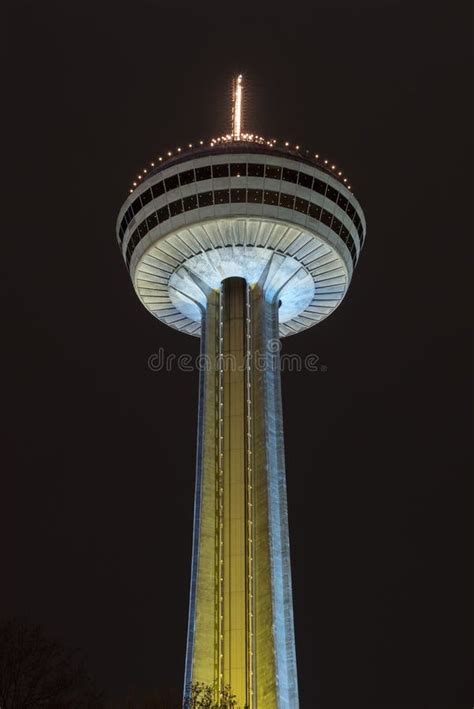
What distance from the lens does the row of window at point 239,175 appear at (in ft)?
202

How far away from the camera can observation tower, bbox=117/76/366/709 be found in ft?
178

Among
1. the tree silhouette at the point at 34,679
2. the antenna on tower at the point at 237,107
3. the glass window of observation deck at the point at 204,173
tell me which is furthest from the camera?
the antenna on tower at the point at 237,107

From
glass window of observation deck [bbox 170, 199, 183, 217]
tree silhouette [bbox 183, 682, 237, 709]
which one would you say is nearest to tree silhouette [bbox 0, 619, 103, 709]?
tree silhouette [bbox 183, 682, 237, 709]

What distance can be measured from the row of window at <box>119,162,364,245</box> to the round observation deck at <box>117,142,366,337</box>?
0.06 m

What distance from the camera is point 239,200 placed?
61531 millimetres

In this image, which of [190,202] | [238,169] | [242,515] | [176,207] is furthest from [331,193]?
[242,515]

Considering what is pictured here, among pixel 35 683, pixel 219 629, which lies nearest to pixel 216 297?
pixel 219 629

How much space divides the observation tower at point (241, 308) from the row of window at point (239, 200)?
0.22 feet

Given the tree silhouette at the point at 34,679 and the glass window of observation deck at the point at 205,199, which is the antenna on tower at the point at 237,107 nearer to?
the glass window of observation deck at the point at 205,199

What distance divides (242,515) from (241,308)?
14628 millimetres

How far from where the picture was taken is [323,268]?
66.4 m

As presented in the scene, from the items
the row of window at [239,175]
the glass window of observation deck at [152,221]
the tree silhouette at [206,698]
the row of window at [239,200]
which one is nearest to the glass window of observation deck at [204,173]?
the row of window at [239,175]

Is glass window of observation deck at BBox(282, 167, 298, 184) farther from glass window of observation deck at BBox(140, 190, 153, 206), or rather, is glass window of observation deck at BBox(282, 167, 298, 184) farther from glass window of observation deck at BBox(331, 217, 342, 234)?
glass window of observation deck at BBox(140, 190, 153, 206)

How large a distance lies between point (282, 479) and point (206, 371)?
9.06 m
